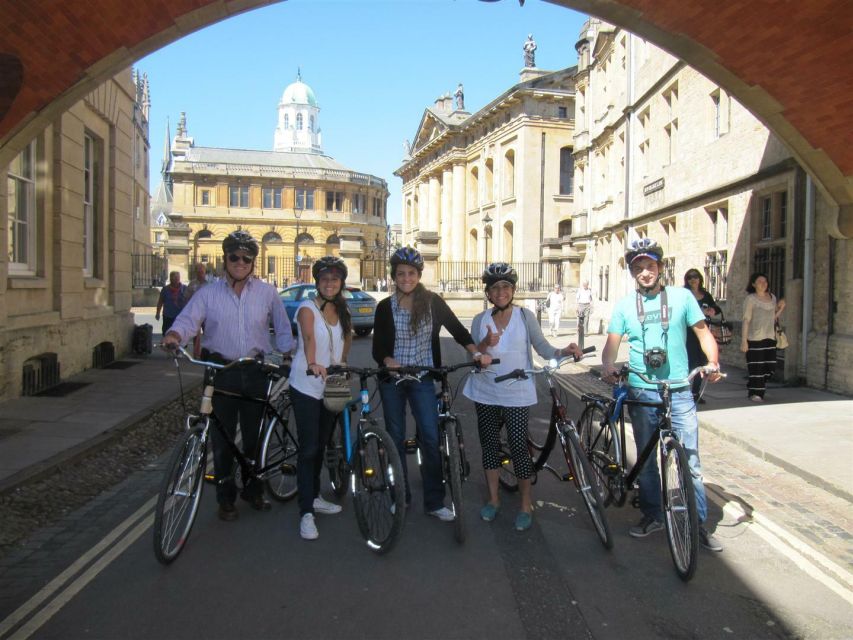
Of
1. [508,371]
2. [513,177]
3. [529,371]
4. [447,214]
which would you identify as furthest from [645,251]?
[447,214]

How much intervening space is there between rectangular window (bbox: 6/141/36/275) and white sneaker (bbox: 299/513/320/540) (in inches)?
305

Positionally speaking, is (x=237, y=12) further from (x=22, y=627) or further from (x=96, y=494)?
(x=22, y=627)

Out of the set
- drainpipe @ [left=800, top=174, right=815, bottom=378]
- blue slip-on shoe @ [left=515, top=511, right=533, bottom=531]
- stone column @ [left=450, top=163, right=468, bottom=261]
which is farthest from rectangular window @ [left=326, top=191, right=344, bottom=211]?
blue slip-on shoe @ [left=515, top=511, right=533, bottom=531]

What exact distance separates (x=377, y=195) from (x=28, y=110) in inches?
3218

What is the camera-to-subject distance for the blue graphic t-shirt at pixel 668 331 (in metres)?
4.93

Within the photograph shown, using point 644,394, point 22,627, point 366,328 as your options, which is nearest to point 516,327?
point 644,394

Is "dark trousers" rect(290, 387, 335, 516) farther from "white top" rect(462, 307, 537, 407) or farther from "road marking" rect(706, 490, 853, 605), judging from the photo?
"road marking" rect(706, 490, 853, 605)

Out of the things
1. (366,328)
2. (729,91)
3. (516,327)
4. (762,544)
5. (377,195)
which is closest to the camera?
(762,544)

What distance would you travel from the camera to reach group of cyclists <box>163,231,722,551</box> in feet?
16.2

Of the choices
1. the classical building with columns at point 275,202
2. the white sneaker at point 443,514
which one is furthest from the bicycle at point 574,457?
the classical building with columns at point 275,202

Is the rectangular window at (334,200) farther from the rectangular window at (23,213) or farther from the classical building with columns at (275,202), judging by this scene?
the rectangular window at (23,213)

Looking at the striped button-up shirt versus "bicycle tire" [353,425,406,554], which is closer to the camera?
"bicycle tire" [353,425,406,554]

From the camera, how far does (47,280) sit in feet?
37.0

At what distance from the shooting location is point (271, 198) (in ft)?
273
